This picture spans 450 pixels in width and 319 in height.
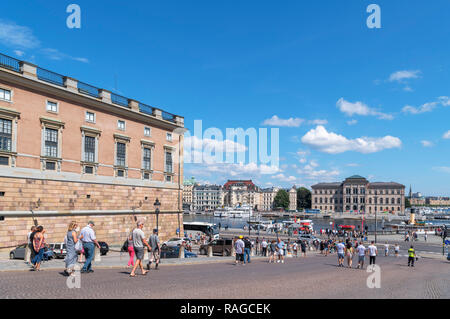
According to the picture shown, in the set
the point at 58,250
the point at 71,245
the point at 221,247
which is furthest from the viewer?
the point at 221,247

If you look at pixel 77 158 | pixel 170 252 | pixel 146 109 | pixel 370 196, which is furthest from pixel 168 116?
pixel 370 196

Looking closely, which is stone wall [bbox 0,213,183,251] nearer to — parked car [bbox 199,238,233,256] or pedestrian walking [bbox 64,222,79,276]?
parked car [bbox 199,238,233,256]

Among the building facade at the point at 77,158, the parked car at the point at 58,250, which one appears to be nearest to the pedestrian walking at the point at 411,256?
the parked car at the point at 58,250

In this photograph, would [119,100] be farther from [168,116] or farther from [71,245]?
[71,245]

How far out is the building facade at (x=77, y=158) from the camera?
90.9ft

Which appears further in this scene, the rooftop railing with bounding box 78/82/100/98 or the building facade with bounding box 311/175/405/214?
the building facade with bounding box 311/175/405/214

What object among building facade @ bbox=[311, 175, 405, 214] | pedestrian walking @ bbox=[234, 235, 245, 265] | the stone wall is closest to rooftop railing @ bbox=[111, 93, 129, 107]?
the stone wall

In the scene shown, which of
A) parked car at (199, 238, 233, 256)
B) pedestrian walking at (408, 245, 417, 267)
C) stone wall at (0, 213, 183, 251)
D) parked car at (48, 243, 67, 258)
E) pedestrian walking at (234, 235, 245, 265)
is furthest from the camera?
parked car at (199, 238, 233, 256)

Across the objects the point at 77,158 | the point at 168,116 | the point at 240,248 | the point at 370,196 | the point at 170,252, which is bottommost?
the point at 370,196

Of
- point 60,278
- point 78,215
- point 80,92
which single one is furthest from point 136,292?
point 80,92

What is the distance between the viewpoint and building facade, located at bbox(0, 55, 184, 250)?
90.9 ft

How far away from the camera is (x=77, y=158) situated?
3288 centimetres

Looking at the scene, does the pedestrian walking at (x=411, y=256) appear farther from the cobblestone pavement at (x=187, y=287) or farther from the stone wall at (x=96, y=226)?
the stone wall at (x=96, y=226)
